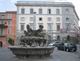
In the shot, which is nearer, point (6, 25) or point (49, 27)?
point (6, 25)

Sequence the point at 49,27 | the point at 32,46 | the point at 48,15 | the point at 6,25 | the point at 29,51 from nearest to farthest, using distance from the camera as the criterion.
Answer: the point at 29,51 < the point at 32,46 < the point at 6,25 < the point at 49,27 < the point at 48,15

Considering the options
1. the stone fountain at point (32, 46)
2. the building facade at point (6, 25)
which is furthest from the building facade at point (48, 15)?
the stone fountain at point (32, 46)

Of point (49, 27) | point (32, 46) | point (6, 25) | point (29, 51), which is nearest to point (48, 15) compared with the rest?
point (49, 27)

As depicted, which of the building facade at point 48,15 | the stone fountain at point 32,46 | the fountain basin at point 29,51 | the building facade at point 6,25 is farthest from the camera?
the building facade at point 48,15

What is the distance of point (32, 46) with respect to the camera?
19.8 meters

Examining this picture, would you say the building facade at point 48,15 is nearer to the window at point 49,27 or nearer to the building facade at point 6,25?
the window at point 49,27

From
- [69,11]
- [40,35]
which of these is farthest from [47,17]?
[40,35]

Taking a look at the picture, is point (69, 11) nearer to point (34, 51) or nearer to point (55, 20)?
point (55, 20)

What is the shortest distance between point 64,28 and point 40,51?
72661 mm

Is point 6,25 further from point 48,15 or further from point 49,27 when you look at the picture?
point 48,15

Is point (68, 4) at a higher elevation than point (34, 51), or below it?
higher

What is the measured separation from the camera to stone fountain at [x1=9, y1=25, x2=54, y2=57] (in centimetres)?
1827

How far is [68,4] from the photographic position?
91.4 m

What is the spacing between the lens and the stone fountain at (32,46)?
1827 centimetres
